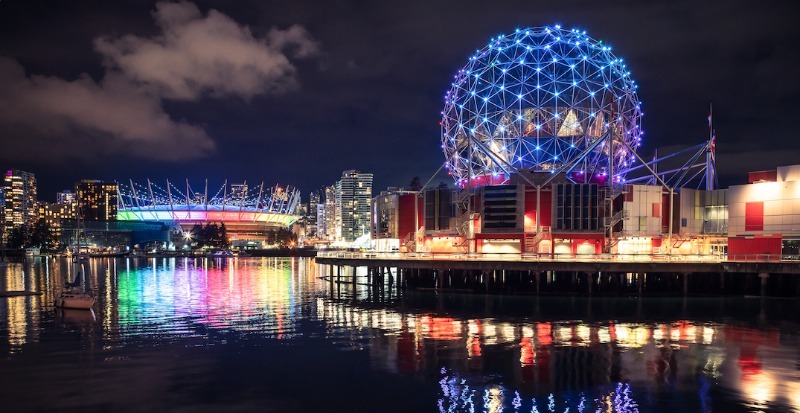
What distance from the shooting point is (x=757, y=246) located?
56219 mm

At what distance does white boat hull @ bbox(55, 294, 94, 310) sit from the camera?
45.0 meters

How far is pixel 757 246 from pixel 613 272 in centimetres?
1459

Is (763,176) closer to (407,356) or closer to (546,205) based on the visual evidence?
(546,205)

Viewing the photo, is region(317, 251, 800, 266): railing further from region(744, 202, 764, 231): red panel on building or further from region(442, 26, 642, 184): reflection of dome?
region(442, 26, 642, 184): reflection of dome

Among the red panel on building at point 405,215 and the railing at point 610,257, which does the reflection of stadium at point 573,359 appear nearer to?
the railing at point 610,257

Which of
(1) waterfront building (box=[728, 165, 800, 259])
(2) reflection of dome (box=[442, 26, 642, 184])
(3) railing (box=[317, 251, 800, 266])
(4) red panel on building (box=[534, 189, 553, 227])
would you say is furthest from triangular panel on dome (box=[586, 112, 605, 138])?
(3) railing (box=[317, 251, 800, 266])

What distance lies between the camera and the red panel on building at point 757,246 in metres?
55.5

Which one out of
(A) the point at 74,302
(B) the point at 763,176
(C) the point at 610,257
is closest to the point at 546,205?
(C) the point at 610,257

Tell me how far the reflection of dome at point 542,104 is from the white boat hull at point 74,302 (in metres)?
35.8

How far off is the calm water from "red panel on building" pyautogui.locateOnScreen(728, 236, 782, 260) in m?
8.89

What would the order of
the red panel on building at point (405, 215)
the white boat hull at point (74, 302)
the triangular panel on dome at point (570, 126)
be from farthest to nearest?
the red panel on building at point (405, 215) → the triangular panel on dome at point (570, 126) → the white boat hull at point (74, 302)

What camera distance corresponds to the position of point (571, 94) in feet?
208

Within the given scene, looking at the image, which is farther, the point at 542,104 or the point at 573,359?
→ the point at 542,104

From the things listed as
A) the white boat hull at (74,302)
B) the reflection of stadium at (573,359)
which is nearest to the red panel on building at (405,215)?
the reflection of stadium at (573,359)
